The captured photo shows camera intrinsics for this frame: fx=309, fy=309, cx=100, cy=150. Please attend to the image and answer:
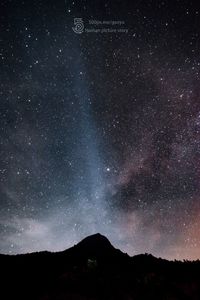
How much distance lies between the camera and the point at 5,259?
90.5 feet

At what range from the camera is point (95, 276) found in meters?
18.8

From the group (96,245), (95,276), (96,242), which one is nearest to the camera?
(95,276)

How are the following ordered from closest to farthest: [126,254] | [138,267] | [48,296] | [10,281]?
[48,296]
[10,281]
[138,267]
[126,254]

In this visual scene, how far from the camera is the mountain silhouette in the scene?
56.3 ft

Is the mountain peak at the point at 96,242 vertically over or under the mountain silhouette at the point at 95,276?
over

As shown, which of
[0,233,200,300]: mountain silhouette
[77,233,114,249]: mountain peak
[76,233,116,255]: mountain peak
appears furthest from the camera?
[77,233,114,249]: mountain peak

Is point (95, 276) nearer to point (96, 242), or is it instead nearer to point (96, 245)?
point (96, 245)

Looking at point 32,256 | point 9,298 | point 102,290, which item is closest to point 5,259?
point 32,256

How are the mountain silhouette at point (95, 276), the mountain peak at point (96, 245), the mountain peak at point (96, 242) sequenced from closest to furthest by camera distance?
the mountain silhouette at point (95, 276) → the mountain peak at point (96, 245) → the mountain peak at point (96, 242)

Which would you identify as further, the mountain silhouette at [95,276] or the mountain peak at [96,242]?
the mountain peak at [96,242]

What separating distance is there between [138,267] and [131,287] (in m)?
7.95

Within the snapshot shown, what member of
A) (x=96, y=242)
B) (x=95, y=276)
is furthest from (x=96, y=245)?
(x=95, y=276)

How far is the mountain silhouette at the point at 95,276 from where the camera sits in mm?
17156

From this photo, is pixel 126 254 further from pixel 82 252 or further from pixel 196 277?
pixel 196 277
